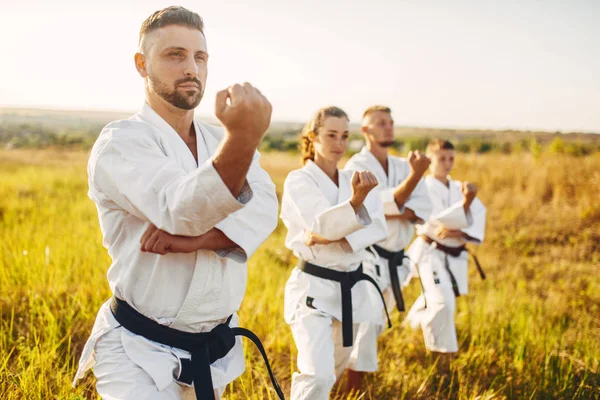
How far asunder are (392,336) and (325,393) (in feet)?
7.29

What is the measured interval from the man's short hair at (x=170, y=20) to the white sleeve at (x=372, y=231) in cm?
197

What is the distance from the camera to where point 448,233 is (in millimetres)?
5324

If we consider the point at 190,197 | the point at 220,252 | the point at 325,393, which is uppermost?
the point at 190,197

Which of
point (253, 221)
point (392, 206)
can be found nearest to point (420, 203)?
point (392, 206)

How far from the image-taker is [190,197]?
5.04 feet

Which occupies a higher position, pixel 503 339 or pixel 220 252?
pixel 220 252

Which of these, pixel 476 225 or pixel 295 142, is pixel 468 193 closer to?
pixel 476 225

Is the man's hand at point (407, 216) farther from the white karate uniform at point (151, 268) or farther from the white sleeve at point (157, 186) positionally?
the white sleeve at point (157, 186)

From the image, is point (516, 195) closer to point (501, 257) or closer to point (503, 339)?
point (501, 257)

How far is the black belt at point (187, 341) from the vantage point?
6.91ft

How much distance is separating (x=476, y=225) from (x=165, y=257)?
4.26 m

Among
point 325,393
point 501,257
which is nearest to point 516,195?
point 501,257

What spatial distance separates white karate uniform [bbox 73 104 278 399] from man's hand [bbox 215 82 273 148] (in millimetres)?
368

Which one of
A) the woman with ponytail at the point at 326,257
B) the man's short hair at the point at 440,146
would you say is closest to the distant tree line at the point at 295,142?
the woman with ponytail at the point at 326,257
